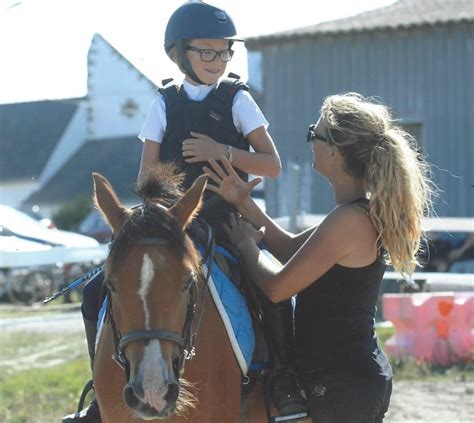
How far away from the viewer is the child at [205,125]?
14.7ft

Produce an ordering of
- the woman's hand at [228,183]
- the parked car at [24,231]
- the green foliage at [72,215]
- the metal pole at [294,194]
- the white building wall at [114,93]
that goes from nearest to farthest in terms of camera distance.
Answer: the woman's hand at [228,183] → the metal pole at [294,194] → the parked car at [24,231] → the white building wall at [114,93] → the green foliage at [72,215]

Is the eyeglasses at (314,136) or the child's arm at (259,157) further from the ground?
the eyeglasses at (314,136)

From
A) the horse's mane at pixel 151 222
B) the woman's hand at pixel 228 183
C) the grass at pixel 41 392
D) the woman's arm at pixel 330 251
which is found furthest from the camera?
the grass at pixel 41 392

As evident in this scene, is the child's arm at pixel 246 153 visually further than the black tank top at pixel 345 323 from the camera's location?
Yes

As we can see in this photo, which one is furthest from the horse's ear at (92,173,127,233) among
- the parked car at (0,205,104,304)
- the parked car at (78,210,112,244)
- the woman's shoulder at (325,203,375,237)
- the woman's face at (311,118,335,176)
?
the parked car at (78,210,112,244)

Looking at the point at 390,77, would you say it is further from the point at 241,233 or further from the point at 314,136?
the point at 241,233

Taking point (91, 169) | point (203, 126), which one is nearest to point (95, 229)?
point (91, 169)

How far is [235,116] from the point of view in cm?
466

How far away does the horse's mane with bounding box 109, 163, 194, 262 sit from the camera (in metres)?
3.79

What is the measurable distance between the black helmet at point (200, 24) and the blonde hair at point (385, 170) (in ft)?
2.14

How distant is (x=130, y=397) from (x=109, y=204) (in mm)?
809

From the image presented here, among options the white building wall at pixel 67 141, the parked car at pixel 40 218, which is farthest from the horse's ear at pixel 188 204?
the white building wall at pixel 67 141

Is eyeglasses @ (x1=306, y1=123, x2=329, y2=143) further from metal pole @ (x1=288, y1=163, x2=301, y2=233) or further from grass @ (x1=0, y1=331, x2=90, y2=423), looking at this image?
metal pole @ (x1=288, y1=163, x2=301, y2=233)

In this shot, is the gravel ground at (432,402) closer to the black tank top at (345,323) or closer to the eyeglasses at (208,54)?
the black tank top at (345,323)
